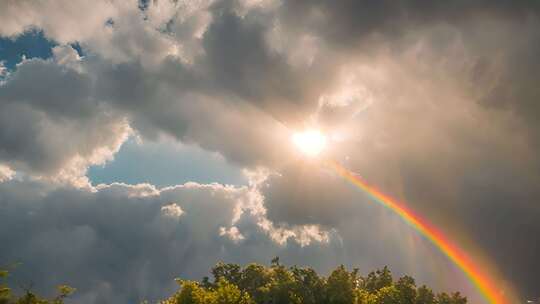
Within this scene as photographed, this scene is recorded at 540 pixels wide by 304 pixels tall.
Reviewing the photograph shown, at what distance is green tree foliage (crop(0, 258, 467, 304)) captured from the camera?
40719 mm


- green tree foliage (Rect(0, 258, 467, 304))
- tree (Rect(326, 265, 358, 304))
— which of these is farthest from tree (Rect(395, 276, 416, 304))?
tree (Rect(326, 265, 358, 304))

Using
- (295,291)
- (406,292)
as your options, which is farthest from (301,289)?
(406,292)

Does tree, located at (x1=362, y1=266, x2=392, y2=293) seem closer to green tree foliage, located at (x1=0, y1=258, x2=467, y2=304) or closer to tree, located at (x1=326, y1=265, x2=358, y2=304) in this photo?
green tree foliage, located at (x1=0, y1=258, x2=467, y2=304)

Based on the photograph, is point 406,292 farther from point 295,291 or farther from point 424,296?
point 295,291

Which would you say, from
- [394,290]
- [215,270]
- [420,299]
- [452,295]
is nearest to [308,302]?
[394,290]

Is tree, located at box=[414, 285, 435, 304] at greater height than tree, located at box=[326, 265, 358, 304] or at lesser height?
greater

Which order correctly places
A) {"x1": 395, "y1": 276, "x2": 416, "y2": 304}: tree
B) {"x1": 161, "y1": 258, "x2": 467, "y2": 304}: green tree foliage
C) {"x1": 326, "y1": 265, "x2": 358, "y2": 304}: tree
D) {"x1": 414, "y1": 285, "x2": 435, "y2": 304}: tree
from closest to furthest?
{"x1": 161, "y1": 258, "x2": 467, "y2": 304}: green tree foliage < {"x1": 326, "y1": 265, "x2": 358, "y2": 304}: tree < {"x1": 395, "y1": 276, "x2": 416, "y2": 304}: tree < {"x1": 414, "y1": 285, "x2": 435, "y2": 304}: tree

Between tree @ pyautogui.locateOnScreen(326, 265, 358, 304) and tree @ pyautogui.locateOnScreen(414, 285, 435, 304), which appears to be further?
tree @ pyautogui.locateOnScreen(414, 285, 435, 304)

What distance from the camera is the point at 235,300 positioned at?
38.5m

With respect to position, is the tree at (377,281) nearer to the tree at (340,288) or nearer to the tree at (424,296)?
the tree at (424,296)

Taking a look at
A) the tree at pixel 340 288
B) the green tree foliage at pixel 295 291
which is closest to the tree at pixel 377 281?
the green tree foliage at pixel 295 291

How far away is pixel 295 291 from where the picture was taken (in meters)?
55.4

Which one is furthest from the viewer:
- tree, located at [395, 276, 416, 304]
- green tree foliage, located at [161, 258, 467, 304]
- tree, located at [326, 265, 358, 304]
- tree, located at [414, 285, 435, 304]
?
tree, located at [414, 285, 435, 304]

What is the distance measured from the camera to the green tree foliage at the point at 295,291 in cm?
4072
